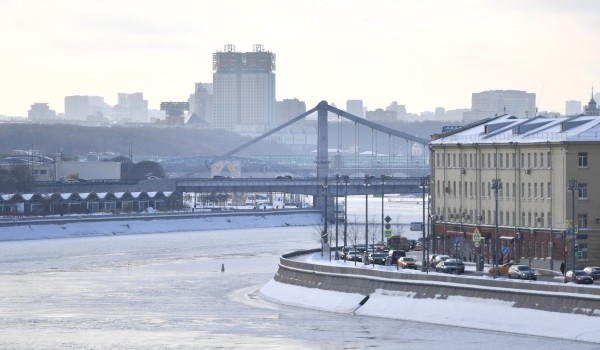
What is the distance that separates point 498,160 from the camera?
79.2 m

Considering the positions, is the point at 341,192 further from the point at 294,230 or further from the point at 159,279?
the point at 159,279

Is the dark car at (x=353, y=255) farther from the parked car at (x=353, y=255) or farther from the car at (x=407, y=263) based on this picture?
the car at (x=407, y=263)

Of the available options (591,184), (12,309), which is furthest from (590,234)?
(12,309)

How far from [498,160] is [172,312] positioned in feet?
61.9

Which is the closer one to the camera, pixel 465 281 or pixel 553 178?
pixel 465 281

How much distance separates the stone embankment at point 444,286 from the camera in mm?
55125

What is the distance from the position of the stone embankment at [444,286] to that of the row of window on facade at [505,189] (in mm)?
7129

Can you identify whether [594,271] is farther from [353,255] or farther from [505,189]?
[505,189]

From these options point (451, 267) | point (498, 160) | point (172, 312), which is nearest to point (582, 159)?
point (498, 160)

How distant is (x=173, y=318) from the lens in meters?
63.6

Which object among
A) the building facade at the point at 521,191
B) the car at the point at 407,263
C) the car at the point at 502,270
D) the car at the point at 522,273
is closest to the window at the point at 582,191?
the building facade at the point at 521,191

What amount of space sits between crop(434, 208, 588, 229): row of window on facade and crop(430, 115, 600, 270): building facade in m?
0.04

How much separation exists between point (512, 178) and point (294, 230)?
6328cm

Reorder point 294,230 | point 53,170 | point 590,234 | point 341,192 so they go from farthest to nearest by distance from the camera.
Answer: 1. point 53,170
2. point 341,192
3. point 294,230
4. point 590,234
